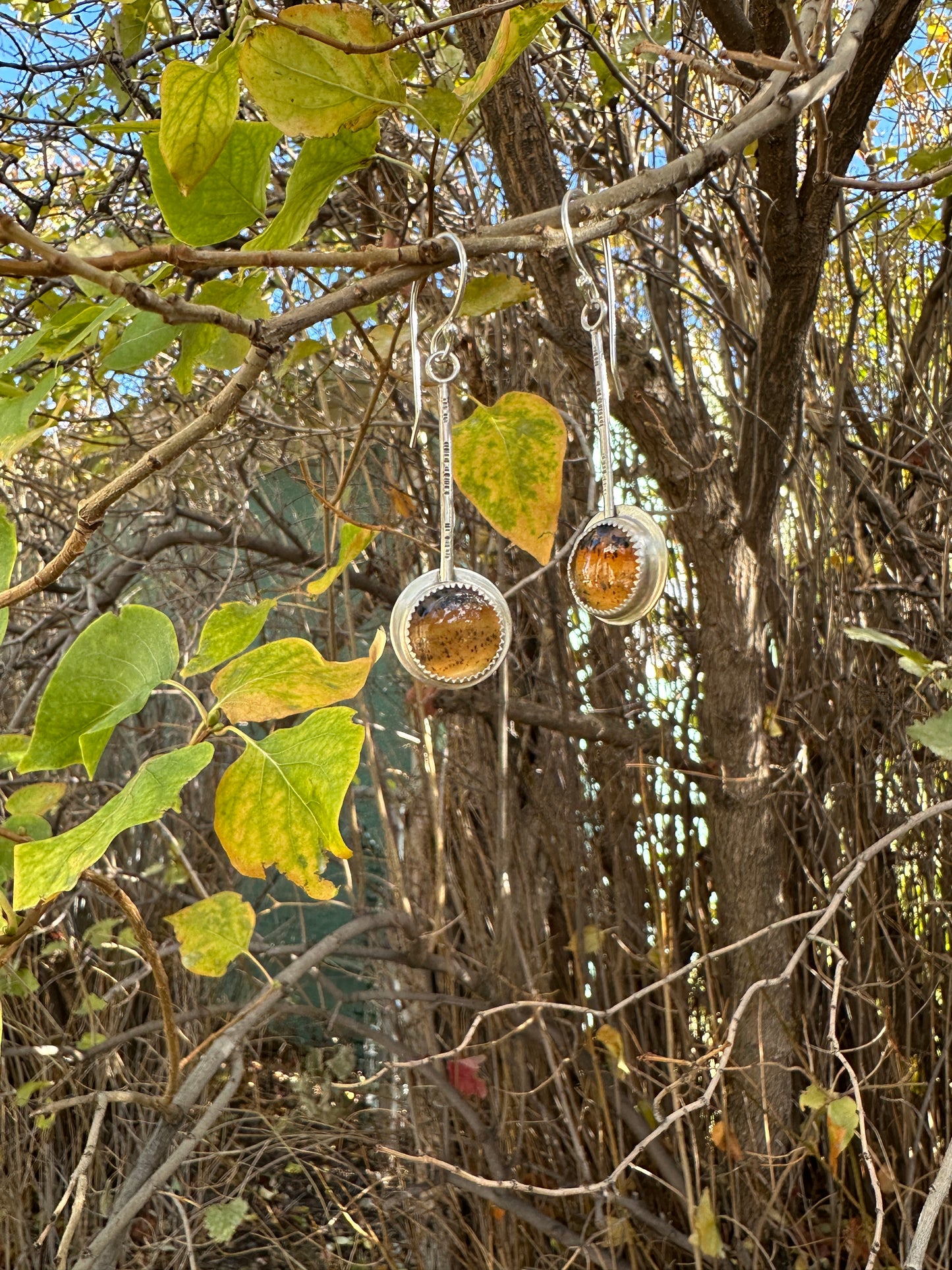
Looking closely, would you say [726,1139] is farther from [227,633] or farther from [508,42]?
[508,42]

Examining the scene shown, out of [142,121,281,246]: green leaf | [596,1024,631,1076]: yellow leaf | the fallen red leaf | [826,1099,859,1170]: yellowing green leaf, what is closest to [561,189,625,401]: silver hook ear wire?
[142,121,281,246]: green leaf

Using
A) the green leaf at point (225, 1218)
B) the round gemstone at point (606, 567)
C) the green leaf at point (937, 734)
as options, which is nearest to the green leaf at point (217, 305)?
the round gemstone at point (606, 567)

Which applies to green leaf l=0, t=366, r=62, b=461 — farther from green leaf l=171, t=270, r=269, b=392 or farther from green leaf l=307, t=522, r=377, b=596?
green leaf l=307, t=522, r=377, b=596

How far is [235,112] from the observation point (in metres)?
0.44

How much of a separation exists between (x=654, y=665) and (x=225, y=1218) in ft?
3.77

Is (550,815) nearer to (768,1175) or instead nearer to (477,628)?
(768,1175)

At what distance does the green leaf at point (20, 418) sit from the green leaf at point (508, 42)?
0.20 meters

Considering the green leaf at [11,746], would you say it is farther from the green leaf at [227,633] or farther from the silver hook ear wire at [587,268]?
the silver hook ear wire at [587,268]

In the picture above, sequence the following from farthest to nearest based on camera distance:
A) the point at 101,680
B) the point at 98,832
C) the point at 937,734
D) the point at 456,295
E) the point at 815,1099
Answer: the point at 815,1099 → the point at 937,734 → the point at 456,295 → the point at 101,680 → the point at 98,832

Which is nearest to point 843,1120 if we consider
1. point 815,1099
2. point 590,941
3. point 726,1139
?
point 815,1099

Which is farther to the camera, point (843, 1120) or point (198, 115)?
point (843, 1120)

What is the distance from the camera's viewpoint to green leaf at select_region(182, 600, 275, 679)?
1.76 feet

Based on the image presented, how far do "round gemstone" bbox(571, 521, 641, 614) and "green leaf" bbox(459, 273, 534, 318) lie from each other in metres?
0.14

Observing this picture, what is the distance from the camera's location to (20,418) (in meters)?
0.45
